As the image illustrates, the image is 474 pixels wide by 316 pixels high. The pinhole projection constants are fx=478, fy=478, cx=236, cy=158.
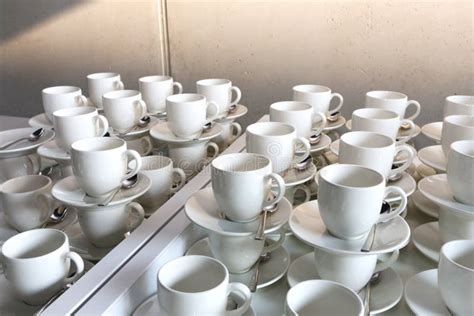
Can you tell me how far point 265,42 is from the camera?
1.54 metres

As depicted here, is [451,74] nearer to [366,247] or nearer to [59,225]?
[366,247]

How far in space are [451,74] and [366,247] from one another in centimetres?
91

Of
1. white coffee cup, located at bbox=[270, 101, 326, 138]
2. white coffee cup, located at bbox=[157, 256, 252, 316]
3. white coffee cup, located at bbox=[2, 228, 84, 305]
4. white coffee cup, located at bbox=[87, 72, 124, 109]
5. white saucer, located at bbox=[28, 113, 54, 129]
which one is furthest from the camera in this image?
white coffee cup, located at bbox=[87, 72, 124, 109]

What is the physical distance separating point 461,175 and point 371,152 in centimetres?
14

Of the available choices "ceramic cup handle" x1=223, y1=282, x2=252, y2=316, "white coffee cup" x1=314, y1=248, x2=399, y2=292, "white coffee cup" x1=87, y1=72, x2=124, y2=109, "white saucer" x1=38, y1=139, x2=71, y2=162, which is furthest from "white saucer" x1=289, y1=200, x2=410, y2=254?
"white coffee cup" x1=87, y1=72, x2=124, y2=109

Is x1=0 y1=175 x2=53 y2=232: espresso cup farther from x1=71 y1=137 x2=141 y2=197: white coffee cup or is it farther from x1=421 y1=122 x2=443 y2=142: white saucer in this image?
x1=421 y1=122 x2=443 y2=142: white saucer

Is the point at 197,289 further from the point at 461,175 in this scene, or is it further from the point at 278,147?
the point at 461,175

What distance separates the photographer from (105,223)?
0.81 metres

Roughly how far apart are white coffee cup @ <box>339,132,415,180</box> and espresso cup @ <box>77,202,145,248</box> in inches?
15.3

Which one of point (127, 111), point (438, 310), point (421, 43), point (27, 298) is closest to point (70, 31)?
point (127, 111)

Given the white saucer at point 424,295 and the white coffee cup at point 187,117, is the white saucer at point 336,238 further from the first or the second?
the white coffee cup at point 187,117

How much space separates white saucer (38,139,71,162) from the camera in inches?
36.3

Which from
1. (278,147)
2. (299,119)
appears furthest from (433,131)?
(278,147)

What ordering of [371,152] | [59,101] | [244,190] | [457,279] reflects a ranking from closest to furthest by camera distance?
[457,279] < [244,190] < [371,152] < [59,101]
